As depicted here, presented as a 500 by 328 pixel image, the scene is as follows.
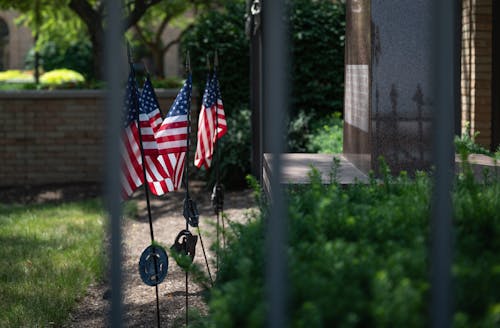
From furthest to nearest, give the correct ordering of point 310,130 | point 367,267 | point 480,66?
point 310,130, point 480,66, point 367,267

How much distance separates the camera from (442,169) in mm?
2264

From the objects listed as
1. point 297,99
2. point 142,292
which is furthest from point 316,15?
point 142,292

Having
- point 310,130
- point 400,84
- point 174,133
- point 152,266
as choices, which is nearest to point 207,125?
point 174,133

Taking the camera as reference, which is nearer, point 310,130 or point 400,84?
point 400,84

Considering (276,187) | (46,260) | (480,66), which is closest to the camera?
(276,187)

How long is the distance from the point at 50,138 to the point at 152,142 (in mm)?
A: 8837

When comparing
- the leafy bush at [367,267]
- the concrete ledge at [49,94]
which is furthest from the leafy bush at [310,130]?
the leafy bush at [367,267]

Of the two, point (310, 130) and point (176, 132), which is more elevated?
point (176, 132)

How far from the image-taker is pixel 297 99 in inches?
527

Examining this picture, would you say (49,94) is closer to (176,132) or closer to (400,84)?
(176,132)

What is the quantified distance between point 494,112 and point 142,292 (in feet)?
17.3

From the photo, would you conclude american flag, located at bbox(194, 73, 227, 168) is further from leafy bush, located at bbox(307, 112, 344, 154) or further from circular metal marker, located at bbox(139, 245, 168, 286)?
leafy bush, located at bbox(307, 112, 344, 154)

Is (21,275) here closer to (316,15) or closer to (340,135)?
(340,135)

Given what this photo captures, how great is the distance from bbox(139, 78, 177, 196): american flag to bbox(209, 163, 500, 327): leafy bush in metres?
2.08
